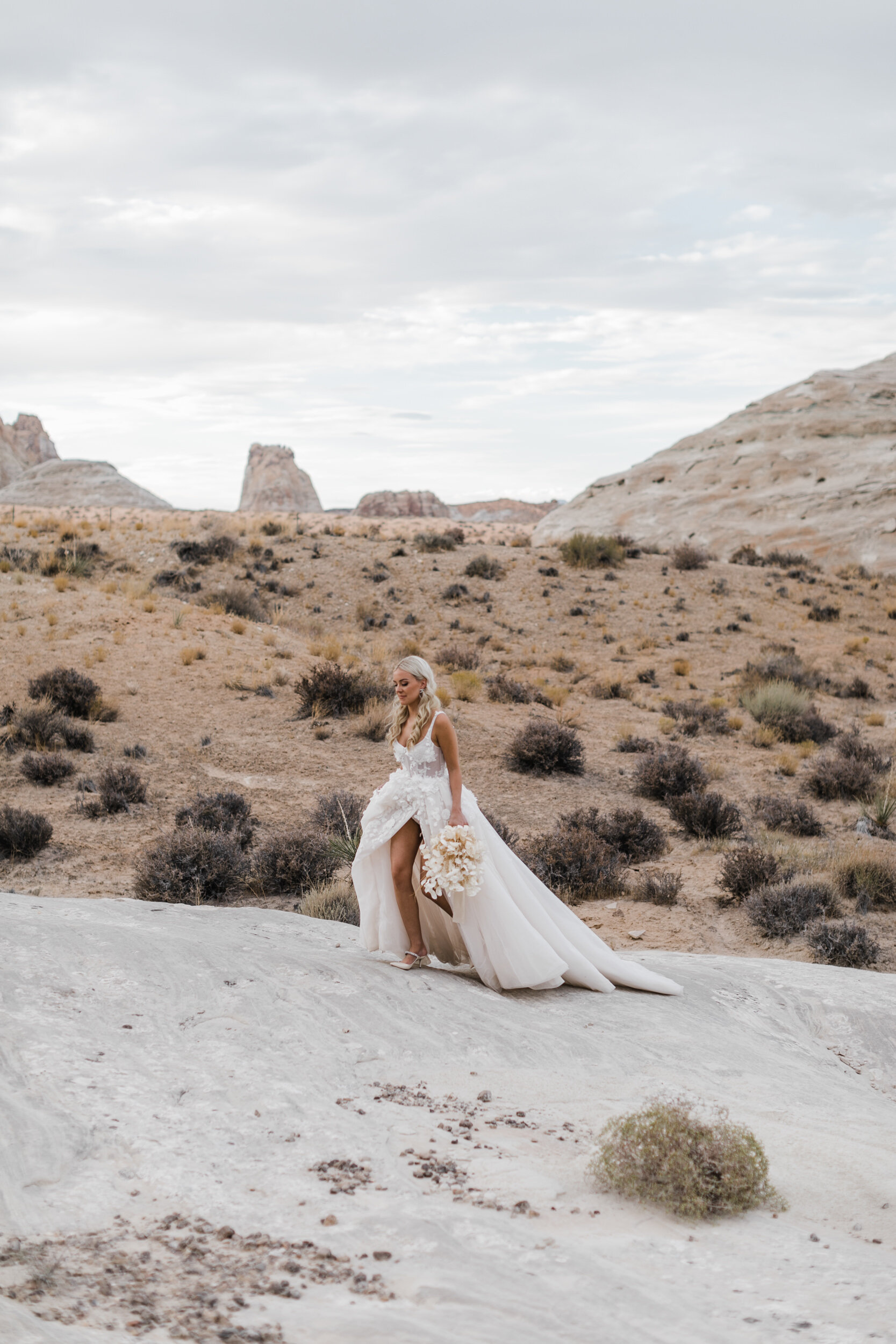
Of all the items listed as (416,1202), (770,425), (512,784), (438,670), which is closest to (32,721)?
(512,784)

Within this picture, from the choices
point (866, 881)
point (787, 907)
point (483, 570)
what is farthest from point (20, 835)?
point (483, 570)

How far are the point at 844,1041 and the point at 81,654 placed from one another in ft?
48.7

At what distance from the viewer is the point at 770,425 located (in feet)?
Answer: 136

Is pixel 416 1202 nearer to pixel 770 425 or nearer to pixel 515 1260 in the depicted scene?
pixel 515 1260

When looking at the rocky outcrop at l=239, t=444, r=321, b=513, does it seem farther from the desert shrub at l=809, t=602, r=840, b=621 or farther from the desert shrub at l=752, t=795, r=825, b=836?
the desert shrub at l=752, t=795, r=825, b=836

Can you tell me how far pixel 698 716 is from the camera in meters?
18.1

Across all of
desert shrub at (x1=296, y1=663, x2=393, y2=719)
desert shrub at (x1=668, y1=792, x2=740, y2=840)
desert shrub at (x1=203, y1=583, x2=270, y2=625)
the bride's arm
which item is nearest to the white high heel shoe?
the bride's arm

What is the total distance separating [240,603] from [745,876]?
56.7ft

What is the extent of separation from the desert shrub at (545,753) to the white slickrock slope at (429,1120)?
26.1 ft

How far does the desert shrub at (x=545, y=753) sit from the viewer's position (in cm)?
1424

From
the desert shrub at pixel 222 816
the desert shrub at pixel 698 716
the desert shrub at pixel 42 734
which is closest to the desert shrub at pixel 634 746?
the desert shrub at pixel 698 716

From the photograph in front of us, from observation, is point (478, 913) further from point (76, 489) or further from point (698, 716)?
point (76, 489)

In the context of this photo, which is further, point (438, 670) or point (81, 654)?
point (438, 670)

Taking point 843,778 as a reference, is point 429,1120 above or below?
above
